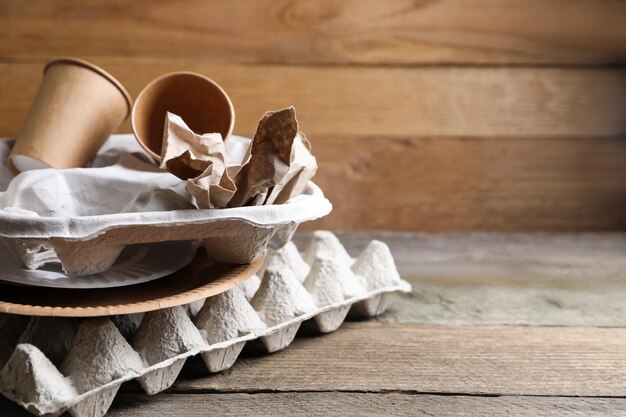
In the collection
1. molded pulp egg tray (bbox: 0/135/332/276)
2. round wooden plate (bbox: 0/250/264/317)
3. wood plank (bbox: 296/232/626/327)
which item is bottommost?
wood plank (bbox: 296/232/626/327)

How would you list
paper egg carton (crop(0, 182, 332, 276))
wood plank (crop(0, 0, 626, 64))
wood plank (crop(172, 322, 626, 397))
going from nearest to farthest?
1. paper egg carton (crop(0, 182, 332, 276))
2. wood plank (crop(172, 322, 626, 397))
3. wood plank (crop(0, 0, 626, 64))

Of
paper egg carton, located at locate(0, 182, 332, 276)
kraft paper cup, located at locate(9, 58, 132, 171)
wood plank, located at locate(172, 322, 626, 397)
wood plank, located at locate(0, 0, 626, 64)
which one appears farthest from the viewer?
wood plank, located at locate(0, 0, 626, 64)

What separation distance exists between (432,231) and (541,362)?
596mm

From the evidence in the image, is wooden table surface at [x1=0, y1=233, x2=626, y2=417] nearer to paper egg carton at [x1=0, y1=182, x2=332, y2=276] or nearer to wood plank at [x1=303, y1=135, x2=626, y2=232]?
paper egg carton at [x1=0, y1=182, x2=332, y2=276]

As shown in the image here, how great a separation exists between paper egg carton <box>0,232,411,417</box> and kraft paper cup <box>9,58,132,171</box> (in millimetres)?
194

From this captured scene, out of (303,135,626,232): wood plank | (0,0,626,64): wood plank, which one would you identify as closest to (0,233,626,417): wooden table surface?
(303,135,626,232): wood plank

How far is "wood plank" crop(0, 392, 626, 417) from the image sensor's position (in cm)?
71

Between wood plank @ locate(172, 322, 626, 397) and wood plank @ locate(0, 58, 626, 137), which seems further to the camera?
wood plank @ locate(0, 58, 626, 137)

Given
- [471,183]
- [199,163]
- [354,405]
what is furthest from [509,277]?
[199,163]

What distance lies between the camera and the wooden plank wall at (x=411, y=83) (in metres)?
1.30

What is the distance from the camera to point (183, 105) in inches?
36.5

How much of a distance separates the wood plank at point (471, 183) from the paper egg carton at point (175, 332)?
15.8 inches

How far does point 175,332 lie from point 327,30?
2.40 ft

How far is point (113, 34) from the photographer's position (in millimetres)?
1297
